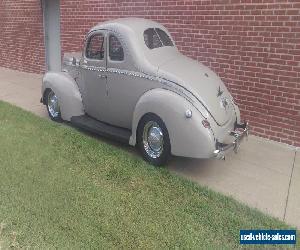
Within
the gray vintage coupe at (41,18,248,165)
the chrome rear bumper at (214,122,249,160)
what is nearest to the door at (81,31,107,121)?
the gray vintage coupe at (41,18,248,165)

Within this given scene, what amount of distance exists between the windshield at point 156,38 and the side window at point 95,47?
0.83m

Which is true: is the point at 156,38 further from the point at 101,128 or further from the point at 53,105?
the point at 53,105

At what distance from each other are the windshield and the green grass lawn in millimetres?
1941

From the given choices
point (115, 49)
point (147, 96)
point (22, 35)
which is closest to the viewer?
point (147, 96)

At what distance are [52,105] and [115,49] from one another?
2233mm

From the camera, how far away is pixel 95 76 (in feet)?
22.1

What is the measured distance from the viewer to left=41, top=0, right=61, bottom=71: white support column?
483 inches

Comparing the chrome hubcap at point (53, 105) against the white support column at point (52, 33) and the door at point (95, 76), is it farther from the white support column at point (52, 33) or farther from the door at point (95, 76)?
the white support column at point (52, 33)

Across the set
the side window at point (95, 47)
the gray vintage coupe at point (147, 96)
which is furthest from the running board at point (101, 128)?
the side window at point (95, 47)

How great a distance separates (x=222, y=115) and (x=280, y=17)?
226 centimetres

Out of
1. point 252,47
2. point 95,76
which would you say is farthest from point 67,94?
point 252,47

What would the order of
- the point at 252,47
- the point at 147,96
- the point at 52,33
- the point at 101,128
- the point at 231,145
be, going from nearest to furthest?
the point at 231,145, the point at 147,96, the point at 101,128, the point at 252,47, the point at 52,33

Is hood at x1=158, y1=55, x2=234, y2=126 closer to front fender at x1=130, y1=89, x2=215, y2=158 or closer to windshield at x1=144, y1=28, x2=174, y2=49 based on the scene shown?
front fender at x1=130, y1=89, x2=215, y2=158

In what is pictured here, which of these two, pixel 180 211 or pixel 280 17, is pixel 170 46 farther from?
pixel 180 211
